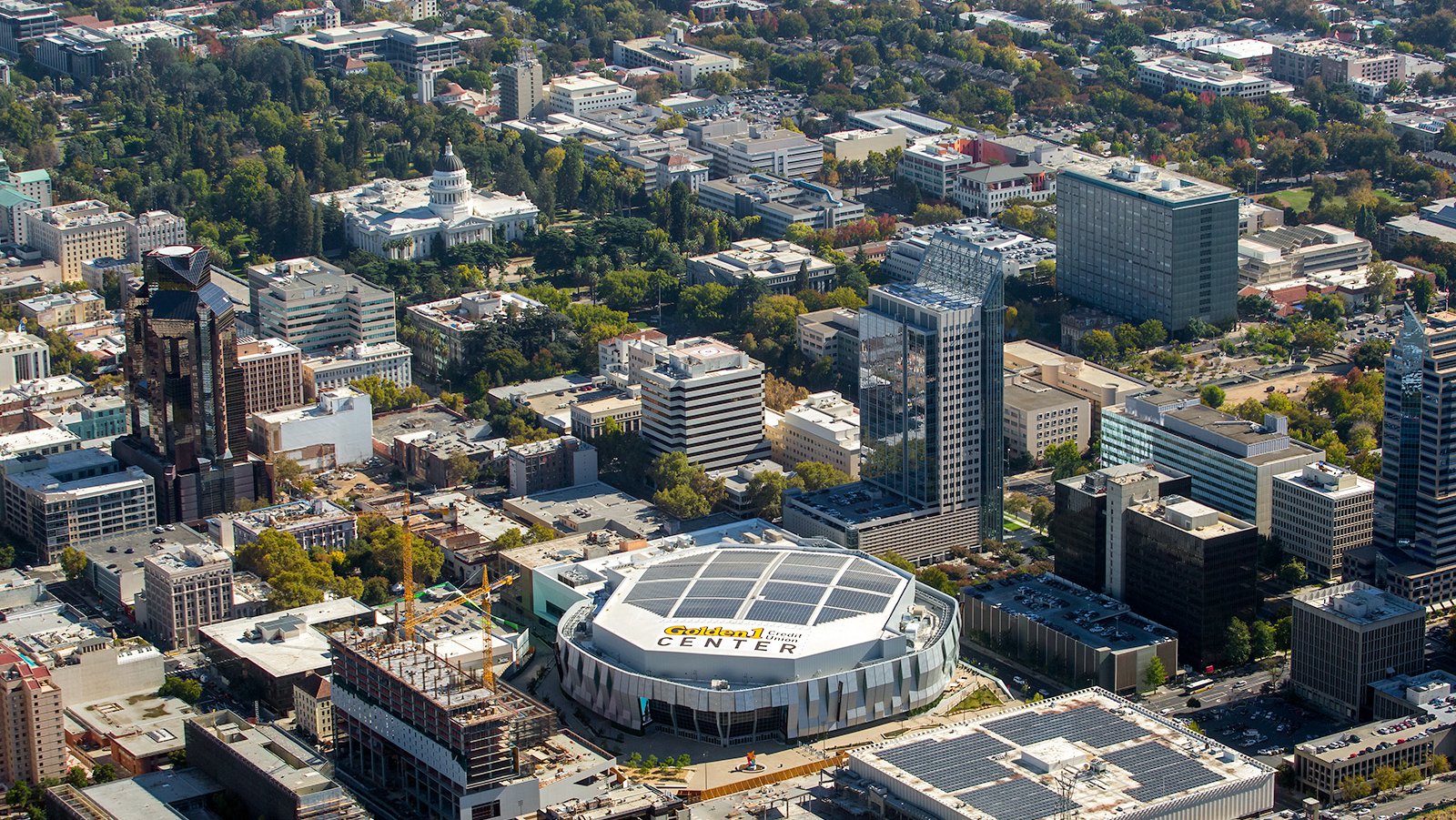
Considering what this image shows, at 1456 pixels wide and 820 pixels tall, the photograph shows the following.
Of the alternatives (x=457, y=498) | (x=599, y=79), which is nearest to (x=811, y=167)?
(x=599, y=79)

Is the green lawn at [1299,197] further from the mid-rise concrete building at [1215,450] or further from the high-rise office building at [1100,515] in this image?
the high-rise office building at [1100,515]

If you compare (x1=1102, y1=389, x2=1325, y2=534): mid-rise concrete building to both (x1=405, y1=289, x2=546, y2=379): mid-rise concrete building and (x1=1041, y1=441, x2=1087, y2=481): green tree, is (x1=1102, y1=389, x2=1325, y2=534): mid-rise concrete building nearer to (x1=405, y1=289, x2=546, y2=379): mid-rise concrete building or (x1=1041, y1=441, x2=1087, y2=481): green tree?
(x1=1041, y1=441, x2=1087, y2=481): green tree

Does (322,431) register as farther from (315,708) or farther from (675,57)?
(675,57)

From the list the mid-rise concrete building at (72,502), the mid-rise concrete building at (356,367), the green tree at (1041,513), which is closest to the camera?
the mid-rise concrete building at (72,502)

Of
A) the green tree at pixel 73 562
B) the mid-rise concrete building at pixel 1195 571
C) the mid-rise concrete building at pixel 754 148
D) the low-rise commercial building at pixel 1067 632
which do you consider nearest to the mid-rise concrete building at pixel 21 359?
the green tree at pixel 73 562

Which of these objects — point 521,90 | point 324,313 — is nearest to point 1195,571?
point 324,313

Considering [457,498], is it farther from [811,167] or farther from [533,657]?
[811,167]

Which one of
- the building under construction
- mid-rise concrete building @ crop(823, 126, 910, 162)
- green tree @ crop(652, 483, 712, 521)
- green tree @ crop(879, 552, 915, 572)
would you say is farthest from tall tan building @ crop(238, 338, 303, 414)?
mid-rise concrete building @ crop(823, 126, 910, 162)
